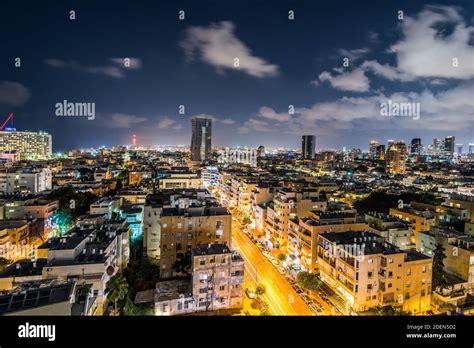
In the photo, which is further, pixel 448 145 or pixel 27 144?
pixel 448 145

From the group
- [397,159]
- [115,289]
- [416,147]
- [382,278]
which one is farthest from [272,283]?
[416,147]

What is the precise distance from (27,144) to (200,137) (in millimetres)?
20277

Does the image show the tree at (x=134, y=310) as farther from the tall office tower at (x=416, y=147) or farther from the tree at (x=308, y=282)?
the tall office tower at (x=416, y=147)

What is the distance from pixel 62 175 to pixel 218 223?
1722 cm

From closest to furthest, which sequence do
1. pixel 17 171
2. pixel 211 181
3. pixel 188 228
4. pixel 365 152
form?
pixel 188 228, pixel 17 171, pixel 211 181, pixel 365 152

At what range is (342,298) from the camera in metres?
5.55

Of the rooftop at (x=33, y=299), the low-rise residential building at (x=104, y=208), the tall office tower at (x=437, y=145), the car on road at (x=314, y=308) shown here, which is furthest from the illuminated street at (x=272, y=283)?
the tall office tower at (x=437, y=145)

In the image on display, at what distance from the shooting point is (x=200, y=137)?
124ft

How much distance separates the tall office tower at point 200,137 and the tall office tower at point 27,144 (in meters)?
18.3

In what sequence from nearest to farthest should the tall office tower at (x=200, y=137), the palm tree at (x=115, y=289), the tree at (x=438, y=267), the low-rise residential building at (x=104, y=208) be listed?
the palm tree at (x=115, y=289) → the tree at (x=438, y=267) → the low-rise residential building at (x=104, y=208) → the tall office tower at (x=200, y=137)

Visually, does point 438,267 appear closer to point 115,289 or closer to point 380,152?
point 115,289

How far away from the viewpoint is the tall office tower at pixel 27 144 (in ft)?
93.5
